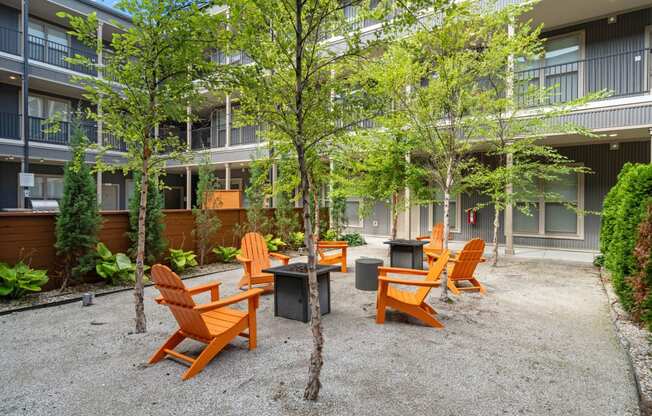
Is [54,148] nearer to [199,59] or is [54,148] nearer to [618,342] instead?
[199,59]

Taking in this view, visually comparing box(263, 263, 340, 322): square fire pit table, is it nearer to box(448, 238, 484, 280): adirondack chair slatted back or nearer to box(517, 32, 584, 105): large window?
box(448, 238, 484, 280): adirondack chair slatted back

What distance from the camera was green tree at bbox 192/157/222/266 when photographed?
8320 millimetres

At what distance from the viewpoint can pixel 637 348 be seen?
3.64 metres

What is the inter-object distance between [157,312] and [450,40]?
5777 mm

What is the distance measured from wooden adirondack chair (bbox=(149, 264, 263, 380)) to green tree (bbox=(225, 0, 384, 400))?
1.01m

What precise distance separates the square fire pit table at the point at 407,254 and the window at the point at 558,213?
5.06 m

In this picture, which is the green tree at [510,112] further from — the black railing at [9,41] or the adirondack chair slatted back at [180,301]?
the black railing at [9,41]

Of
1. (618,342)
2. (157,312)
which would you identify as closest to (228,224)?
(157,312)

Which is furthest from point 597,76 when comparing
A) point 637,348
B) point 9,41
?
point 9,41

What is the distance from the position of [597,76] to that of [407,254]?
788cm

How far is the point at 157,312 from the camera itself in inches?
196

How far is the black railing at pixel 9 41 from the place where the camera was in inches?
505

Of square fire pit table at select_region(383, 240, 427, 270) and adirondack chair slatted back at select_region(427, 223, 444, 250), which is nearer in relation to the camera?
square fire pit table at select_region(383, 240, 427, 270)

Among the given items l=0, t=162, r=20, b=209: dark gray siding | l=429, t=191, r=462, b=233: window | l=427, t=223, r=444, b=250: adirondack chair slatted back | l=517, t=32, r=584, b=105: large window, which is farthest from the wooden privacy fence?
l=517, t=32, r=584, b=105: large window
